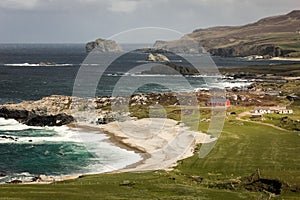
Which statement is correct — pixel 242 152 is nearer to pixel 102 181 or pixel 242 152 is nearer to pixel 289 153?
pixel 289 153

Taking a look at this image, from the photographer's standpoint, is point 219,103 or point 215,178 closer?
point 215,178

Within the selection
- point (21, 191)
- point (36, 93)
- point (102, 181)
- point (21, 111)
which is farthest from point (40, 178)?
point (36, 93)

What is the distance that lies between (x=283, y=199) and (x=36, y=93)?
4138 inches

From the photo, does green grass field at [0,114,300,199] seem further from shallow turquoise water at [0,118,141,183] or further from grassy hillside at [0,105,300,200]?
shallow turquoise water at [0,118,141,183]

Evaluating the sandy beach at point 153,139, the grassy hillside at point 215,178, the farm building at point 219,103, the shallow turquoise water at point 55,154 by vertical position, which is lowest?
the shallow turquoise water at point 55,154

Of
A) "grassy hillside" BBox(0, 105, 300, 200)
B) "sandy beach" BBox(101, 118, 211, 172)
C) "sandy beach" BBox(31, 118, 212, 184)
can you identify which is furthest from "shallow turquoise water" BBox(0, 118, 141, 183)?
"grassy hillside" BBox(0, 105, 300, 200)

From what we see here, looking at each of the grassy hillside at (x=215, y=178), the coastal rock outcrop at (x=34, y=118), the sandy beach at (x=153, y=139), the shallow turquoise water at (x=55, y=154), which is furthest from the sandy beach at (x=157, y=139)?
the coastal rock outcrop at (x=34, y=118)

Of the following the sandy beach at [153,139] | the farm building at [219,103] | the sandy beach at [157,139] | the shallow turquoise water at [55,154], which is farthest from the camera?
the farm building at [219,103]

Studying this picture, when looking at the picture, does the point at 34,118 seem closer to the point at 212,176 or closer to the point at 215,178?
the point at 212,176

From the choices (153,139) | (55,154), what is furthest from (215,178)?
(153,139)

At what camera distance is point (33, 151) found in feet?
206

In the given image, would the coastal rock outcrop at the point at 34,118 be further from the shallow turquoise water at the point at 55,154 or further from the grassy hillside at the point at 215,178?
the grassy hillside at the point at 215,178

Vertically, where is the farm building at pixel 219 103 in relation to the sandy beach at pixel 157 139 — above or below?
above

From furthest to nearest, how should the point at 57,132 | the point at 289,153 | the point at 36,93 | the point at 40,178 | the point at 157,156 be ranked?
the point at 36,93 < the point at 57,132 < the point at 157,156 < the point at 289,153 < the point at 40,178
